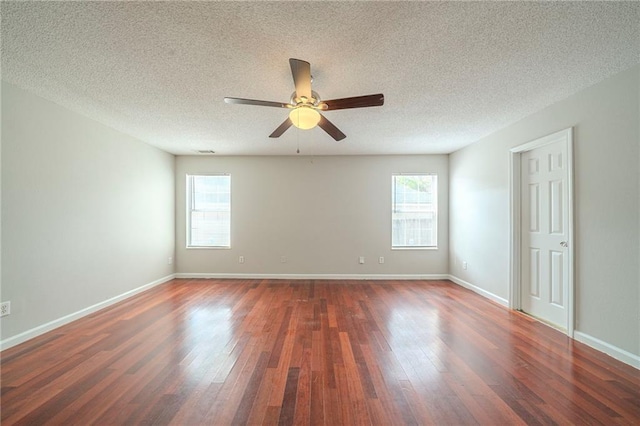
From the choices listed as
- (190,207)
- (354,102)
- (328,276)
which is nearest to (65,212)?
(190,207)

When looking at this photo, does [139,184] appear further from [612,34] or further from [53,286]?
[612,34]

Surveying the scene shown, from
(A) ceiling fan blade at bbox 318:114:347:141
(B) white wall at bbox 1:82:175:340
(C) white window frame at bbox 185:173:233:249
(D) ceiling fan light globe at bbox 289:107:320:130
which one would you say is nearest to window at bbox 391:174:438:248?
(A) ceiling fan blade at bbox 318:114:347:141

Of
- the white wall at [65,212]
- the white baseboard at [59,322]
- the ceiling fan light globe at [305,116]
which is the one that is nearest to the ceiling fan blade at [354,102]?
the ceiling fan light globe at [305,116]

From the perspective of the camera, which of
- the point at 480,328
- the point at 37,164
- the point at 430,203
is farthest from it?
the point at 430,203

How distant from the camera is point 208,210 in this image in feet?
18.0

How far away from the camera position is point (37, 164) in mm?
2795

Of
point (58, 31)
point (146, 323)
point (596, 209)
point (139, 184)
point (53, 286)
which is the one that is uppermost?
point (58, 31)

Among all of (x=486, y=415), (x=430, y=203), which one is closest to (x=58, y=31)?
(x=486, y=415)

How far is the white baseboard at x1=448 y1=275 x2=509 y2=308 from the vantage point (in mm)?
3793

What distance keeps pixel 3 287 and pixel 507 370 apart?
177 inches

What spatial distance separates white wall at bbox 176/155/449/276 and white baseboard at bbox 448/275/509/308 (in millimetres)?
357

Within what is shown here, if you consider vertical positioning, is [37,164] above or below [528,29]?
below

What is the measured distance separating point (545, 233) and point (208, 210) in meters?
5.51

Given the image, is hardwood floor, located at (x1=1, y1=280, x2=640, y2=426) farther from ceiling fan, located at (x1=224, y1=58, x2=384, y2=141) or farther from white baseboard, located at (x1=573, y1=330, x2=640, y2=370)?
ceiling fan, located at (x1=224, y1=58, x2=384, y2=141)
